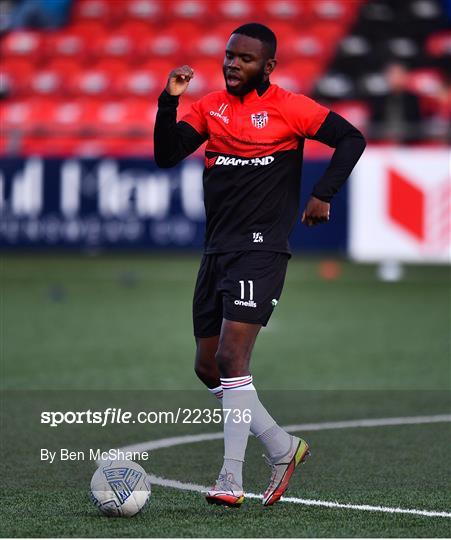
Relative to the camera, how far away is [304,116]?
220 inches

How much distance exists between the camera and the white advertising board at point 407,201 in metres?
19.0

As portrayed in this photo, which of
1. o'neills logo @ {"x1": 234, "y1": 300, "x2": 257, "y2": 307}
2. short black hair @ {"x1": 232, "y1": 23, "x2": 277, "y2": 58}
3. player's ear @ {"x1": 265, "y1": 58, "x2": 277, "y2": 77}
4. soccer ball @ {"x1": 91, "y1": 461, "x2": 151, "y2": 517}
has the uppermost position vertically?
short black hair @ {"x1": 232, "y1": 23, "x2": 277, "y2": 58}

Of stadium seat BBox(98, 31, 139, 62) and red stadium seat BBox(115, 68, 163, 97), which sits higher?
stadium seat BBox(98, 31, 139, 62)

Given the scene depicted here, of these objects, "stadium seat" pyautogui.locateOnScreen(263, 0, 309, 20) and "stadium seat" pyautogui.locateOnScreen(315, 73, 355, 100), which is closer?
"stadium seat" pyautogui.locateOnScreen(315, 73, 355, 100)

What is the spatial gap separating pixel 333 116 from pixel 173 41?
19.9m

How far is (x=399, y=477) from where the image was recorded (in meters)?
6.03

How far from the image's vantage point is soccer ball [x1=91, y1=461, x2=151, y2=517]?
5.08 meters

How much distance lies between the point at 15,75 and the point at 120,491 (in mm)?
20423

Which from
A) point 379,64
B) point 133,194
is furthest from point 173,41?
point 133,194

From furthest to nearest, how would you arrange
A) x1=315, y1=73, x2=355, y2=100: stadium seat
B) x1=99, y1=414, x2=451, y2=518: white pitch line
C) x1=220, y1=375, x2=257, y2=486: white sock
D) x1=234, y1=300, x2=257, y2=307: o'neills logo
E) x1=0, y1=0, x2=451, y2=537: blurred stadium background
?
x1=315, y1=73, x2=355, y2=100: stadium seat, x1=0, y1=0, x2=451, y2=537: blurred stadium background, x1=234, y1=300, x2=257, y2=307: o'neills logo, x1=220, y1=375, x2=257, y2=486: white sock, x1=99, y1=414, x2=451, y2=518: white pitch line

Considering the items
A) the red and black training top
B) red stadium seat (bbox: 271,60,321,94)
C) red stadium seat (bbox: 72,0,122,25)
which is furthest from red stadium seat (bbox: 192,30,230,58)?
the red and black training top

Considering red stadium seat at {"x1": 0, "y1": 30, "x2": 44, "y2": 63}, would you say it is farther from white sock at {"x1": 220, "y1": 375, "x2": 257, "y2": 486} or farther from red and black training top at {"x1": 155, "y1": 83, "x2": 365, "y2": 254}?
white sock at {"x1": 220, "y1": 375, "x2": 257, "y2": 486}

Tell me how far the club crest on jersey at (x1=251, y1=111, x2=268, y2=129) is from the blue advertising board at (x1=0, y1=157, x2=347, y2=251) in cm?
1438

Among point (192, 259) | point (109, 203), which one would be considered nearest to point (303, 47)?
point (192, 259)
